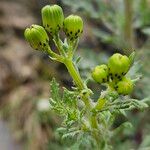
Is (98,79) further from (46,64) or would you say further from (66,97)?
(46,64)

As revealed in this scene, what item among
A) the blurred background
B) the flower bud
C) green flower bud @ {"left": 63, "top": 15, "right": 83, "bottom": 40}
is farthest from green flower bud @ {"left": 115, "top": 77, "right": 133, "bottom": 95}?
the blurred background

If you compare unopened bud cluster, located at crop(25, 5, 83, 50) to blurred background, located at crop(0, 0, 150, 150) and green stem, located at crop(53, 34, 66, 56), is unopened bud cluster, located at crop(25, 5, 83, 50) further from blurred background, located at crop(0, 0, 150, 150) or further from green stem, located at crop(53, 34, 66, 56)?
blurred background, located at crop(0, 0, 150, 150)

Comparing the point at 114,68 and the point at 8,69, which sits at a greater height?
the point at 8,69

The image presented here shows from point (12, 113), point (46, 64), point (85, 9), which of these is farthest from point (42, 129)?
point (85, 9)

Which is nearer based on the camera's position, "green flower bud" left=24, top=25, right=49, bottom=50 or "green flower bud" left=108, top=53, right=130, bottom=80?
"green flower bud" left=108, top=53, right=130, bottom=80

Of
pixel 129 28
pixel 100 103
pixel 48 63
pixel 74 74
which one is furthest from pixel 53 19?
pixel 48 63

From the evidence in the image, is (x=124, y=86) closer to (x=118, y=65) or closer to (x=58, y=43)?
(x=118, y=65)
